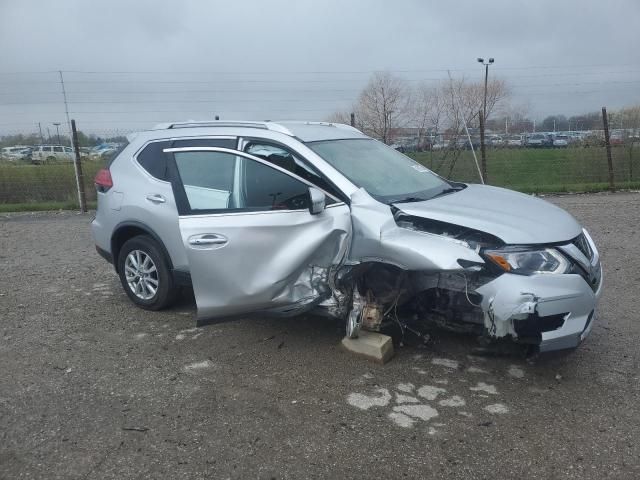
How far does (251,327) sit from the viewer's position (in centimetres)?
509

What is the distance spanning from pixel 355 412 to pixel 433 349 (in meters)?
1.16

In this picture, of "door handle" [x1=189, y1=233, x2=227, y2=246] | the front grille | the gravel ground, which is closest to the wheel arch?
the gravel ground

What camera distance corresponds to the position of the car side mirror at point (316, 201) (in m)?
4.03

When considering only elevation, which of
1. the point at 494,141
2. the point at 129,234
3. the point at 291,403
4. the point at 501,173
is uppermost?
the point at 494,141

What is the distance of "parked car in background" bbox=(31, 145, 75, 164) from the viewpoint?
41.1 feet

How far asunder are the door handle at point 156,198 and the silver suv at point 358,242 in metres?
0.07

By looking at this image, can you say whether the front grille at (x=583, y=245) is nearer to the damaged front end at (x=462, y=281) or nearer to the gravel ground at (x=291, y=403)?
the damaged front end at (x=462, y=281)

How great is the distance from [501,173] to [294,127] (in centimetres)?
1055

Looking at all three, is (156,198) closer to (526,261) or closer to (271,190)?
(271,190)

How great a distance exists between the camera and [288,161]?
451 cm

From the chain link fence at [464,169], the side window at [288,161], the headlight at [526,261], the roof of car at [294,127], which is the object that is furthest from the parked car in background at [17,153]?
the headlight at [526,261]

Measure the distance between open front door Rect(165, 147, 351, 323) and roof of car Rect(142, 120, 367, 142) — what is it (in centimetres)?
55

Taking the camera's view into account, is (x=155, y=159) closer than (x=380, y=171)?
No

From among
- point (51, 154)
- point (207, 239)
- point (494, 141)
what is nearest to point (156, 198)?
point (207, 239)
